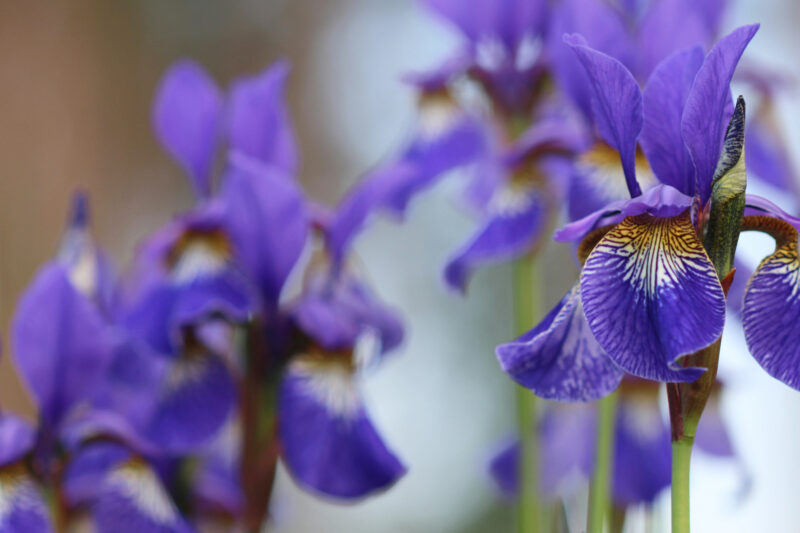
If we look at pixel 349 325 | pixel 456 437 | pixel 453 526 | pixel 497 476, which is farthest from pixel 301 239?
pixel 456 437

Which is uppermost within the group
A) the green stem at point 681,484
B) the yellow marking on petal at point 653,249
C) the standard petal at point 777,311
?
the yellow marking on petal at point 653,249

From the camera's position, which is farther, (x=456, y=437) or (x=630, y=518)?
(x=456, y=437)

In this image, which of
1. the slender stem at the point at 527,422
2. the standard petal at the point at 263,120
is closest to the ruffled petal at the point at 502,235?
the slender stem at the point at 527,422

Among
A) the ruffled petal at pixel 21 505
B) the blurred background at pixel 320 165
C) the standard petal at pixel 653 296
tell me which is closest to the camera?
the standard petal at pixel 653 296

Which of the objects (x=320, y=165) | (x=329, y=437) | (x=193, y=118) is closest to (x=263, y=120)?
(x=193, y=118)

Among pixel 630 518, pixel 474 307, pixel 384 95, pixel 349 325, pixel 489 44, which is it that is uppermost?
pixel 489 44

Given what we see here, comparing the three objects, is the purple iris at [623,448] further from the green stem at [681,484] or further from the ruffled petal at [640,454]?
the green stem at [681,484]

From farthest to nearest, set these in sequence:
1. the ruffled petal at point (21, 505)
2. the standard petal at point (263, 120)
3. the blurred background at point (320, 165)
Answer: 1. the blurred background at point (320, 165)
2. the standard petal at point (263, 120)
3. the ruffled petal at point (21, 505)

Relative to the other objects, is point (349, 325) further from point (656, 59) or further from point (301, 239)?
point (656, 59)
